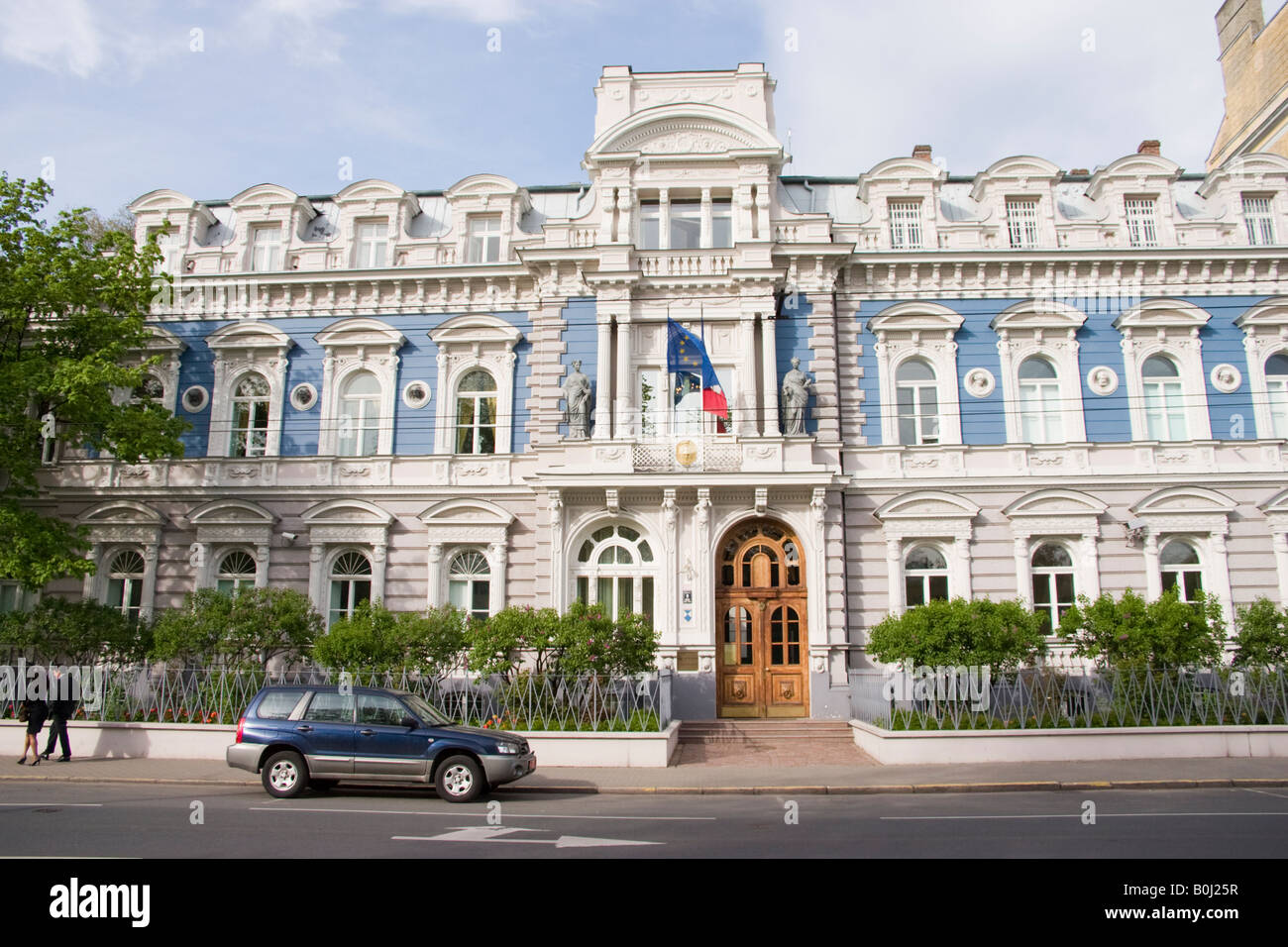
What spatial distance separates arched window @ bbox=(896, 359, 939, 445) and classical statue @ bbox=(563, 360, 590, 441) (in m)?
8.02

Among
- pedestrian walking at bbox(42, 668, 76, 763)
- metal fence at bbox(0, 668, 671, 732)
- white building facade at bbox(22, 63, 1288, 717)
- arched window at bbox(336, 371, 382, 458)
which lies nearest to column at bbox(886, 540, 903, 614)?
white building facade at bbox(22, 63, 1288, 717)

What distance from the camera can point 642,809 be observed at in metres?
12.1

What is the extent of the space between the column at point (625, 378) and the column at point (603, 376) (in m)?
0.22

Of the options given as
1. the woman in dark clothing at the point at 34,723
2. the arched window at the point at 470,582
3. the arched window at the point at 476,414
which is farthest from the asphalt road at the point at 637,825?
the arched window at the point at 476,414

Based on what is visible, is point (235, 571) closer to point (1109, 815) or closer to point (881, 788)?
point (881, 788)

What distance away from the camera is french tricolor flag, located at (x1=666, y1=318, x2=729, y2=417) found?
811 inches

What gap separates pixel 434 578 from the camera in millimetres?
22266

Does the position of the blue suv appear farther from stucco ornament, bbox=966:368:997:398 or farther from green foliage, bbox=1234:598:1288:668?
green foliage, bbox=1234:598:1288:668

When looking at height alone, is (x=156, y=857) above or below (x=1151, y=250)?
below

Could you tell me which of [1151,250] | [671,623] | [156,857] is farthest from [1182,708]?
[156,857]

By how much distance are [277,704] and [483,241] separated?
14.7m

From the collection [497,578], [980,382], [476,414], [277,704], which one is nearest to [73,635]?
[277,704]
